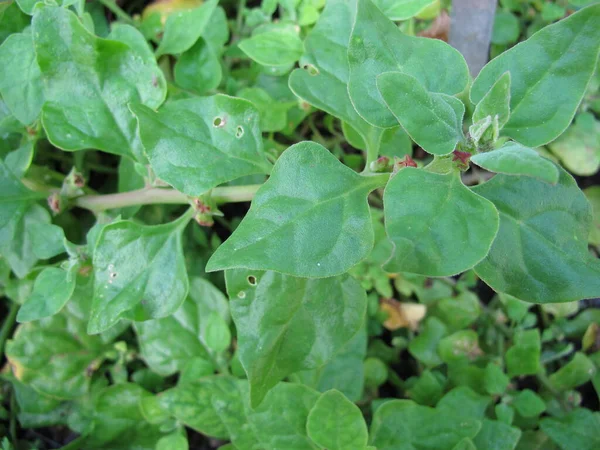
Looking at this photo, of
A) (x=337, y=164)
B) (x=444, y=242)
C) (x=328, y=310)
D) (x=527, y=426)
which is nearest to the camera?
(x=444, y=242)

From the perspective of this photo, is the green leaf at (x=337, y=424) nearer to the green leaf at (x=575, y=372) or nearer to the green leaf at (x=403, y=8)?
the green leaf at (x=575, y=372)

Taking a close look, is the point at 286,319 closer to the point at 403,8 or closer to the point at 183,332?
the point at 183,332

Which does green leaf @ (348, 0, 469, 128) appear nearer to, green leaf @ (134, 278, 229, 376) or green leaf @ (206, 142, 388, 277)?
green leaf @ (206, 142, 388, 277)

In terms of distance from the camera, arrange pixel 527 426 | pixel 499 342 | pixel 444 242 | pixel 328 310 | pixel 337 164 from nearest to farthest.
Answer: pixel 444 242 < pixel 337 164 < pixel 328 310 < pixel 527 426 < pixel 499 342

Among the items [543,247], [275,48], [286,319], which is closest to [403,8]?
[275,48]

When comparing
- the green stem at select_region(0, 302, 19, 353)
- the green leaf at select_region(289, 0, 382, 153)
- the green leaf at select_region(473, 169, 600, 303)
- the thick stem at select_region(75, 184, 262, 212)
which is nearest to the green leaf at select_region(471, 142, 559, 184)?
the green leaf at select_region(473, 169, 600, 303)

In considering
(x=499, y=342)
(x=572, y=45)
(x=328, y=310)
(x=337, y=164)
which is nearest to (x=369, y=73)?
(x=337, y=164)

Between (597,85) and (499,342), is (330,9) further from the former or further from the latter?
(499,342)
